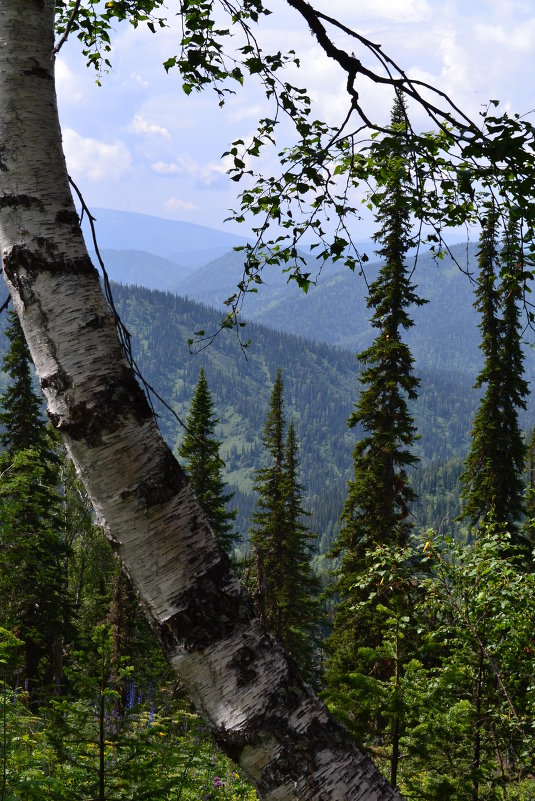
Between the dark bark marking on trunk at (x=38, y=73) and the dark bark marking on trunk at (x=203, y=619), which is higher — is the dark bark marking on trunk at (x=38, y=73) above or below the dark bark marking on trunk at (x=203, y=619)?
above

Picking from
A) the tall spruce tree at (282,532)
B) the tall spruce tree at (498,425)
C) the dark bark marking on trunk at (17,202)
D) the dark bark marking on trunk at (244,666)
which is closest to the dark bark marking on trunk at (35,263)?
the dark bark marking on trunk at (17,202)

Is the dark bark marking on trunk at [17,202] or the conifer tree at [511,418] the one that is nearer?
the dark bark marking on trunk at [17,202]

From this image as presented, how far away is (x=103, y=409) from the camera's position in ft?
5.41

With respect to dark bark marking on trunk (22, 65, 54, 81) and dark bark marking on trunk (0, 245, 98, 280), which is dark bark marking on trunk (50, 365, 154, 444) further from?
dark bark marking on trunk (22, 65, 54, 81)

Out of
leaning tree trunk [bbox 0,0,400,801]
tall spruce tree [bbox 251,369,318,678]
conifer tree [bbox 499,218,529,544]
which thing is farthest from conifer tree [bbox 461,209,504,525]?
leaning tree trunk [bbox 0,0,400,801]

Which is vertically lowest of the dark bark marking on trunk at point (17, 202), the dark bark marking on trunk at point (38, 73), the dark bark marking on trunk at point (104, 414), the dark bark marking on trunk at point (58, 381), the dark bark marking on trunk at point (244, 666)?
the dark bark marking on trunk at point (244, 666)

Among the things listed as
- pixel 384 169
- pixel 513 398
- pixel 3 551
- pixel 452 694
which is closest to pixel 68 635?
pixel 3 551

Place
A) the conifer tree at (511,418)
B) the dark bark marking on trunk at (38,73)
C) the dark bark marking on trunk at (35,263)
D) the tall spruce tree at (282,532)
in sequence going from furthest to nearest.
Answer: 1. the tall spruce tree at (282,532)
2. the conifer tree at (511,418)
3. the dark bark marking on trunk at (38,73)
4. the dark bark marking on trunk at (35,263)

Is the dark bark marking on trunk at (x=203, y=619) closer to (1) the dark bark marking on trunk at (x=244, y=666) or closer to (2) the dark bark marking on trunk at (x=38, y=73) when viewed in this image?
(1) the dark bark marking on trunk at (x=244, y=666)

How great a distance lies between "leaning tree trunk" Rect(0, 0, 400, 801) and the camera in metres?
1.46

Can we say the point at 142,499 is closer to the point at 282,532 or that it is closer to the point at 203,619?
the point at 203,619

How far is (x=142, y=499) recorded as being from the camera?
1.62m

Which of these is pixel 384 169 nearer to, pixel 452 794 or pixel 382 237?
pixel 452 794

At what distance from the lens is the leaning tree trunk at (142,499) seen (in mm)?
1460
